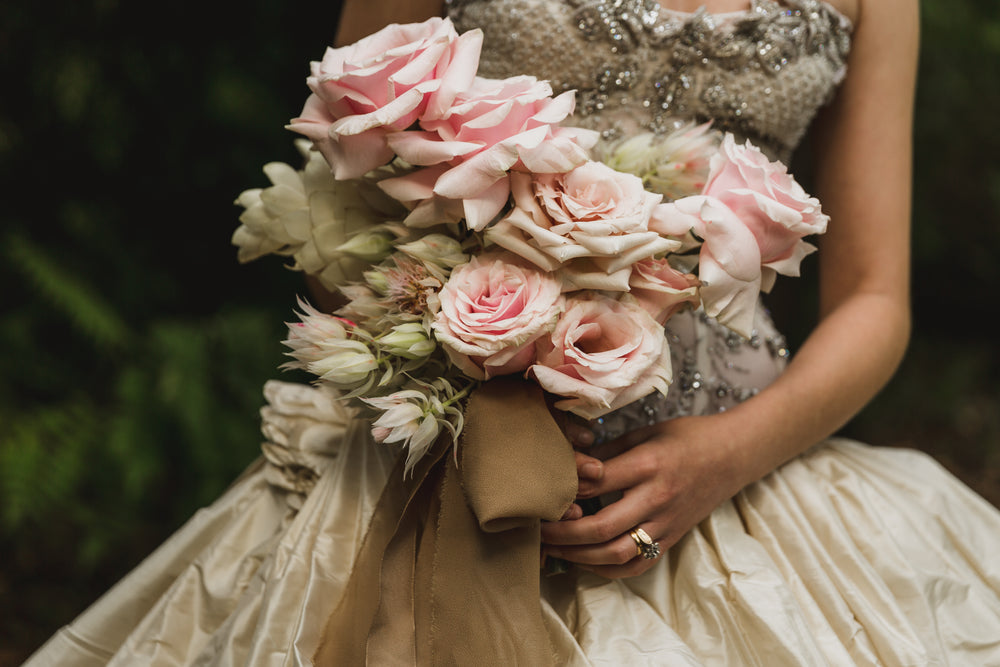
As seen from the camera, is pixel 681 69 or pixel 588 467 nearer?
pixel 588 467

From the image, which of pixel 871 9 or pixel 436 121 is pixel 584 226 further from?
pixel 871 9

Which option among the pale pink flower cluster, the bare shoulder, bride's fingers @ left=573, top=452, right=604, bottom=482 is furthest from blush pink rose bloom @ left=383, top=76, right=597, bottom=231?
the bare shoulder

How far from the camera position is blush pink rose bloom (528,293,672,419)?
0.55m

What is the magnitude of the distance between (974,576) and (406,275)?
683mm

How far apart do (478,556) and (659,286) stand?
258 millimetres

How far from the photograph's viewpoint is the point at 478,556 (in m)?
0.60

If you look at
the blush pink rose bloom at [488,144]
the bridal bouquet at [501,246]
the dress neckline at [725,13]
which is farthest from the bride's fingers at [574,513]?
the dress neckline at [725,13]

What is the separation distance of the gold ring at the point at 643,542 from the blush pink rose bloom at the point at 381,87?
39cm

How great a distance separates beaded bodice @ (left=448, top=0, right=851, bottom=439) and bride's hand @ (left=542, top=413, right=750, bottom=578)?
4.1 inches

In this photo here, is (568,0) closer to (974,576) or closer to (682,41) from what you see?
(682,41)

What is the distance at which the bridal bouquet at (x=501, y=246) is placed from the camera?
55 cm

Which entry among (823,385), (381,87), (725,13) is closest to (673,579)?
(823,385)

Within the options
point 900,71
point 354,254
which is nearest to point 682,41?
point 900,71

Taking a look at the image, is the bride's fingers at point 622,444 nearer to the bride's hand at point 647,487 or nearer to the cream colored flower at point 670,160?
the bride's hand at point 647,487
